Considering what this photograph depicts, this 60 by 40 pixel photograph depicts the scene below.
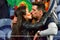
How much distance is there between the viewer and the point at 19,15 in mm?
2137

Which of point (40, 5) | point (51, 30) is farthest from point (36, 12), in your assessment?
point (51, 30)

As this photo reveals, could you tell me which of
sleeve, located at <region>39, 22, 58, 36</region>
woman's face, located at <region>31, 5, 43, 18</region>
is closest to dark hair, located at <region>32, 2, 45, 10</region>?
woman's face, located at <region>31, 5, 43, 18</region>

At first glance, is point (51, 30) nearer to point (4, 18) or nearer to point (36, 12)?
point (36, 12)

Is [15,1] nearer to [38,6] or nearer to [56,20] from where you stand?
[38,6]

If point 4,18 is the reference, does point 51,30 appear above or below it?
below

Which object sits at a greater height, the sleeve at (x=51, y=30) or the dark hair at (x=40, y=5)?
the dark hair at (x=40, y=5)

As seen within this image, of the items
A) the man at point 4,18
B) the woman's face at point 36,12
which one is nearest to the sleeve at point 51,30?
the woman's face at point 36,12

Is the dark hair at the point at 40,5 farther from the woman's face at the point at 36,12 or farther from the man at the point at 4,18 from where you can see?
the man at the point at 4,18

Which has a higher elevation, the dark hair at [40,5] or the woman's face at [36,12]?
the dark hair at [40,5]

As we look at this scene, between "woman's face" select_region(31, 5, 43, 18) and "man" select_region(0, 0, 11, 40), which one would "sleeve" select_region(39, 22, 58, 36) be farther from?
"man" select_region(0, 0, 11, 40)

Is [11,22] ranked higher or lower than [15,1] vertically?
lower

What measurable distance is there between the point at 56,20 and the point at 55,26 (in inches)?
2.0

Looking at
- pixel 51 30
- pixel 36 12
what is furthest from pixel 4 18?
pixel 51 30

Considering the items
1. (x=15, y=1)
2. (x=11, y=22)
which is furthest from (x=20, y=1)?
(x=11, y=22)
